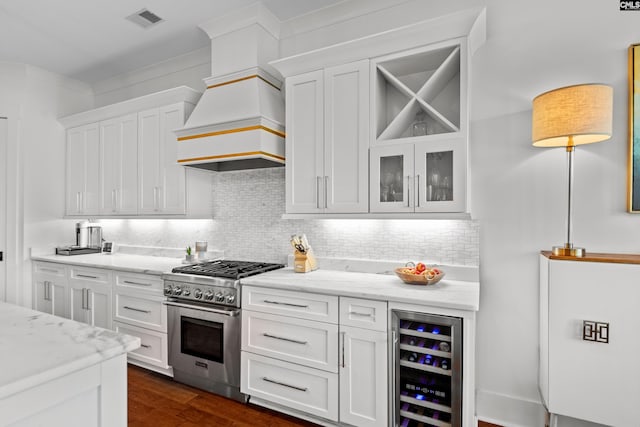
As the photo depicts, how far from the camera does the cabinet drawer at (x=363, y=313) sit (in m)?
2.00

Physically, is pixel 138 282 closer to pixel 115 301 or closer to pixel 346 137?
pixel 115 301

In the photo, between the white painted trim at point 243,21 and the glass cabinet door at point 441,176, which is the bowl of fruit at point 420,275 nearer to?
the glass cabinet door at point 441,176

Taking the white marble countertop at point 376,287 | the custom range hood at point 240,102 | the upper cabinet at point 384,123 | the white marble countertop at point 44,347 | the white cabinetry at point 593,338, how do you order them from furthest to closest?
the custom range hood at point 240,102, the upper cabinet at point 384,123, the white marble countertop at point 376,287, the white cabinetry at point 593,338, the white marble countertop at point 44,347

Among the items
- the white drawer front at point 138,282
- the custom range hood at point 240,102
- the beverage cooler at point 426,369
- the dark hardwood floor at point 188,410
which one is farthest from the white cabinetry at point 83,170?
the beverage cooler at point 426,369

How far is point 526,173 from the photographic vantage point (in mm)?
2258

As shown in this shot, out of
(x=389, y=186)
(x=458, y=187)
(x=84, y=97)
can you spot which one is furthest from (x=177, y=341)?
(x=84, y=97)

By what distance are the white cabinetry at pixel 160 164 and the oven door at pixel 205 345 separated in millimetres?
1030

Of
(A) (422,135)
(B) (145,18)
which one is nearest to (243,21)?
(B) (145,18)

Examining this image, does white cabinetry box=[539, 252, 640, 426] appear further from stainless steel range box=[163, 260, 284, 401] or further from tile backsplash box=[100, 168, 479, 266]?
stainless steel range box=[163, 260, 284, 401]

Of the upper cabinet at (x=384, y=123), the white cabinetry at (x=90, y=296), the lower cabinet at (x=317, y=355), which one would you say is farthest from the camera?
the white cabinetry at (x=90, y=296)

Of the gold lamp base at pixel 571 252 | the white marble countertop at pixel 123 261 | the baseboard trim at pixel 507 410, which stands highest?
the gold lamp base at pixel 571 252

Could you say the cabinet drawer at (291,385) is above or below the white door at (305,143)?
below

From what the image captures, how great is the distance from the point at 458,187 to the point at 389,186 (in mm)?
436

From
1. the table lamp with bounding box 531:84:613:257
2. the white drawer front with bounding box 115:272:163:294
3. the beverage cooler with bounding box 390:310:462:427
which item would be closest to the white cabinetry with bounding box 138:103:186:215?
the white drawer front with bounding box 115:272:163:294
